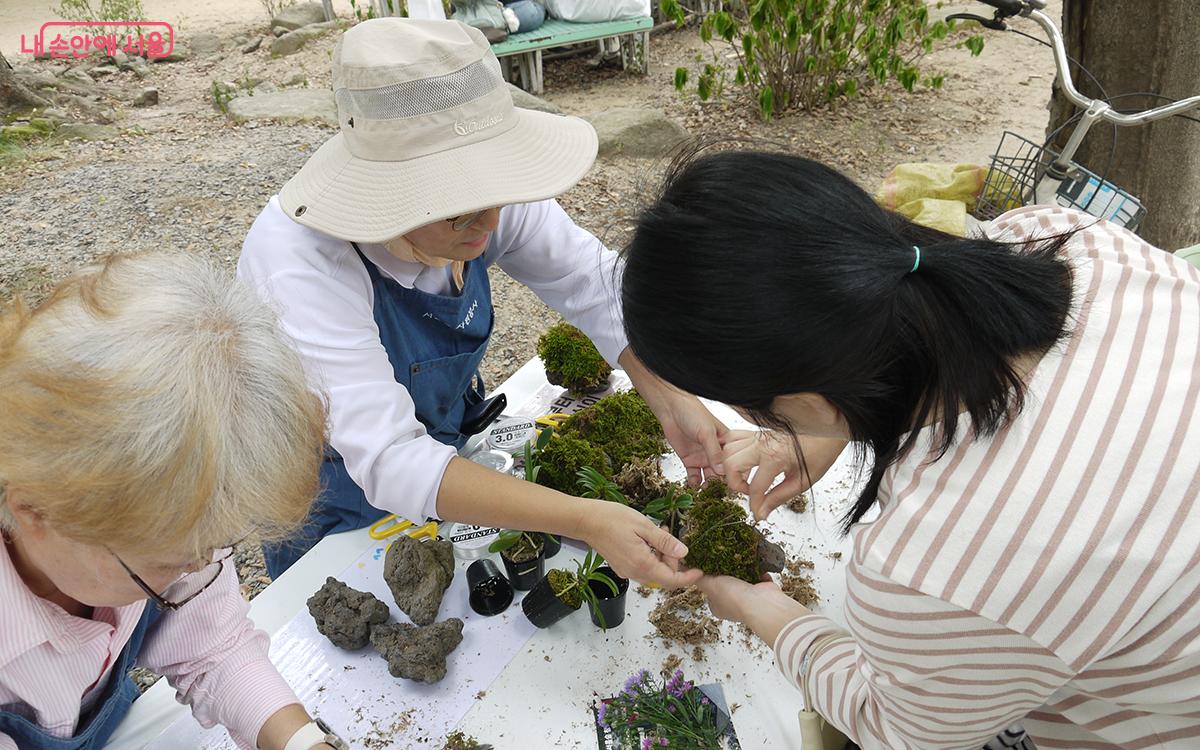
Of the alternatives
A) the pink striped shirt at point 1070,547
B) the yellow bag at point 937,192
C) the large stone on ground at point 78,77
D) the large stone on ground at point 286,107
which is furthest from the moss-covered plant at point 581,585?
the large stone on ground at point 78,77

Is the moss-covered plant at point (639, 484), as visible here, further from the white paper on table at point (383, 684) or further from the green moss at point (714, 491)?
the white paper on table at point (383, 684)

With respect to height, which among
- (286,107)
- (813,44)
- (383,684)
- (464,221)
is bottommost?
(286,107)

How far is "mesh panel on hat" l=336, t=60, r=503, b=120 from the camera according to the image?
1.49m

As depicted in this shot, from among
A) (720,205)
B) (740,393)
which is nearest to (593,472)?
(740,393)

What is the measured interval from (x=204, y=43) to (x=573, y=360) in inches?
389

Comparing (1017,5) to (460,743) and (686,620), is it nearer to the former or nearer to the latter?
(686,620)

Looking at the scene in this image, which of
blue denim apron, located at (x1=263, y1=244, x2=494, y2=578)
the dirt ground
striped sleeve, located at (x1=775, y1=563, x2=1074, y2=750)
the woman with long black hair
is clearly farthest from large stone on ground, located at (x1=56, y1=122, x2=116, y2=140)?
striped sleeve, located at (x1=775, y1=563, x2=1074, y2=750)

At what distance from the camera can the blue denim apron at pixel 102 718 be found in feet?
4.13

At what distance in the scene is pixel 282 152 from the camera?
6.28 meters

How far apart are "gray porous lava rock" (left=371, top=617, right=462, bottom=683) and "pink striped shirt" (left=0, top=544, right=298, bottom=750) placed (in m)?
0.20

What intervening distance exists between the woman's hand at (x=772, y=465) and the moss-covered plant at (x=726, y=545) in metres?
0.07

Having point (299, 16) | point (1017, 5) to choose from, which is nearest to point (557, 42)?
point (299, 16)

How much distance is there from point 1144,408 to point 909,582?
1.28 ft

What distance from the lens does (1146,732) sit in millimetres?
1157
